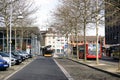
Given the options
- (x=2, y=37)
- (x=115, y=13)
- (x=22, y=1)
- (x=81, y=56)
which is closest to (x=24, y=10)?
(x=22, y=1)

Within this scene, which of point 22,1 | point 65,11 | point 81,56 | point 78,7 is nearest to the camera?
point 78,7

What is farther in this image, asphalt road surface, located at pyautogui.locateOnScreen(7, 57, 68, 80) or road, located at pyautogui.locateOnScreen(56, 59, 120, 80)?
road, located at pyautogui.locateOnScreen(56, 59, 120, 80)

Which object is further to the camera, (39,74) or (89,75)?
A: (39,74)

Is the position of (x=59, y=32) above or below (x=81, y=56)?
above

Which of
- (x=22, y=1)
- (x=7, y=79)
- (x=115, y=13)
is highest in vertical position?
(x=22, y=1)

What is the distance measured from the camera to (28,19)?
61.4 m

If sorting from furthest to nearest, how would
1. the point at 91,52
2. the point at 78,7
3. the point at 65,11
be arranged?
the point at 91,52 < the point at 65,11 < the point at 78,7

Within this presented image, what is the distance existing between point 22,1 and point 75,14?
25.9ft

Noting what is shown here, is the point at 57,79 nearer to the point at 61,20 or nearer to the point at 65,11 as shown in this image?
the point at 65,11

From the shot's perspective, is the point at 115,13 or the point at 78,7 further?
the point at 78,7

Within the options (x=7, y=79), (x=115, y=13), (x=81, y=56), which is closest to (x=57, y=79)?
(x=7, y=79)

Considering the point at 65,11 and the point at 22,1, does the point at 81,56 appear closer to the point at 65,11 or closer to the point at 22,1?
the point at 65,11

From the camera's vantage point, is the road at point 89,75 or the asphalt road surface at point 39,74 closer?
the asphalt road surface at point 39,74

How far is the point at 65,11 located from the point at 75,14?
421 centimetres
